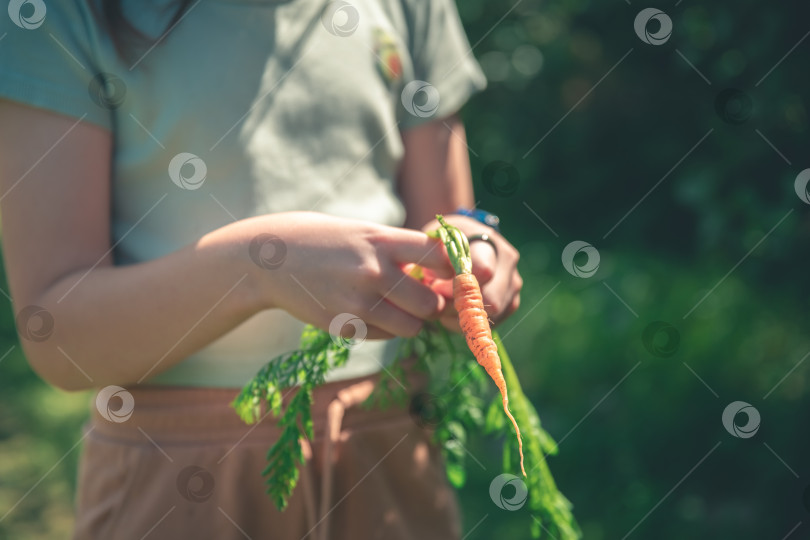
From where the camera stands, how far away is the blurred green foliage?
243 cm

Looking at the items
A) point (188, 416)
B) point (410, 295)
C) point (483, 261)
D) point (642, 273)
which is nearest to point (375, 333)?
point (410, 295)

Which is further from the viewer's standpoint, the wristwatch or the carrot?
the wristwatch

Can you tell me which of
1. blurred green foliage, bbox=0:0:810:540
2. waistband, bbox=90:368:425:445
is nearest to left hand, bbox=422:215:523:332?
waistband, bbox=90:368:425:445

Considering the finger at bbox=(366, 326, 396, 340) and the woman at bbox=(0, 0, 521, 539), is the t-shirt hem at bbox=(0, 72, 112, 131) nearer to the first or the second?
the woman at bbox=(0, 0, 521, 539)

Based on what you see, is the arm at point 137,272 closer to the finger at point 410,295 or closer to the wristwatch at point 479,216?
the finger at point 410,295

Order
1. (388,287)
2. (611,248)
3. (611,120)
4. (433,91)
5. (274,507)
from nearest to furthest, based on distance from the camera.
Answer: (388,287)
(274,507)
(433,91)
(611,248)
(611,120)

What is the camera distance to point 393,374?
132 centimetres

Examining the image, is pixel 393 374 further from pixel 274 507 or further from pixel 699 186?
pixel 699 186

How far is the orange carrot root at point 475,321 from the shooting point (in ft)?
3.71

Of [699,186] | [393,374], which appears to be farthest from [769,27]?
[393,374]

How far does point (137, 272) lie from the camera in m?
1.15

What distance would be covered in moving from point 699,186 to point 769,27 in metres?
0.52

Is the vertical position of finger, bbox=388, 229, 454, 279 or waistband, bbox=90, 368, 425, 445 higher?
finger, bbox=388, 229, 454, 279

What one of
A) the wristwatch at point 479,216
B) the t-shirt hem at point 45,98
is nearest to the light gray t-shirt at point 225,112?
the t-shirt hem at point 45,98
